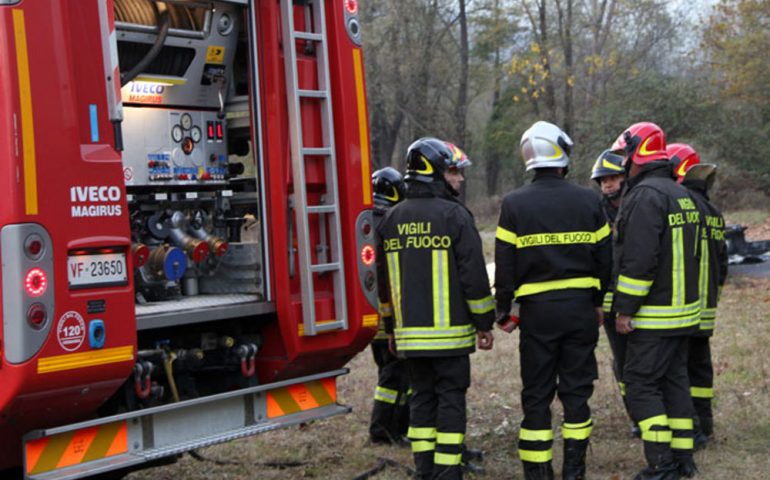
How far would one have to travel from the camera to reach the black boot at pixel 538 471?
18.9 feet

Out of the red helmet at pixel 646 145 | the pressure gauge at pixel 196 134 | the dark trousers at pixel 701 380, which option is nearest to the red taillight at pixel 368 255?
the pressure gauge at pixel 196 134

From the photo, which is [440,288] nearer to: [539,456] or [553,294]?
[553,294]

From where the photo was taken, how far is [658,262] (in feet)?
19.4

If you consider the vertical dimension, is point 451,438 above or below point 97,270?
below

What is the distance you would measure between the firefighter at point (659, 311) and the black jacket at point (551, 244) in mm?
186

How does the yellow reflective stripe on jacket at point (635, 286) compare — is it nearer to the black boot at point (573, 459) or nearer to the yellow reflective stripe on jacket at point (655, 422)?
the yellow reflective stripe on jacket at point (655, 422)

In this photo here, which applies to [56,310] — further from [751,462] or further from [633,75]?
[633,75]

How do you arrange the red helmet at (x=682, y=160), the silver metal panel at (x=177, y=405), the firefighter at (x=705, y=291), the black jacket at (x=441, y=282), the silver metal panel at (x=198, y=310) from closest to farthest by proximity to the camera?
the silver metal panel at (x=177, y=405)
the silver metal panel at (x=198, y=310)
the black jacket at (x=441, y=282)
the firefighter at (x=705, y=291)
the red helmet at (x=682, y=160)

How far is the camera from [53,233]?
4312mm

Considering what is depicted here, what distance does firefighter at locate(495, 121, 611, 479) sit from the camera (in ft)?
18.9

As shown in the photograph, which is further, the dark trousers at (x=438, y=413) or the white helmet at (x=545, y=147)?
the white helmet at (x=545, y=147)

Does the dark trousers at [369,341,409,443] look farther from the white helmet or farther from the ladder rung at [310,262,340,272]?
the white helmet

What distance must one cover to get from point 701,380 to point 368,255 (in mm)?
2506

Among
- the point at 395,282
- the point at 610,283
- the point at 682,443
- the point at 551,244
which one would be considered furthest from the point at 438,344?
the point at 682,443
